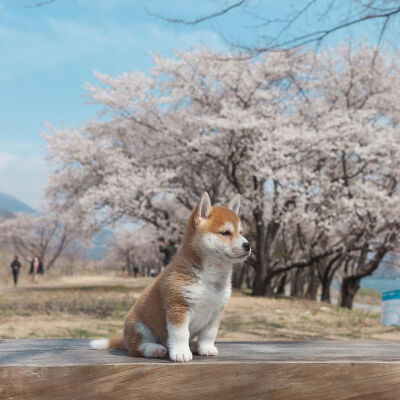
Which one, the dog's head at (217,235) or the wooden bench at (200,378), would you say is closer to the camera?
the wooden bench at (200,378)

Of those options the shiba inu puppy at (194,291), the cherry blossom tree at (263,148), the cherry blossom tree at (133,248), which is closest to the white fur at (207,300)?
the shiba inu puppy at (194,291)

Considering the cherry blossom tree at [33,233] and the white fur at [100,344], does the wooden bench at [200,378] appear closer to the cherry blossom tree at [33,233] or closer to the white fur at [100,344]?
the white fur at [100,344]

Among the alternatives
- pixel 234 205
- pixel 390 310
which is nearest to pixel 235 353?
pixel 234 205

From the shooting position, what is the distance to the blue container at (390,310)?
470 inches

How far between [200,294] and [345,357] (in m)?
1.04

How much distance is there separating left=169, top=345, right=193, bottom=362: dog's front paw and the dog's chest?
0.19m

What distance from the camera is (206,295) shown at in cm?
293

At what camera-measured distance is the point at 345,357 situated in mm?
3131

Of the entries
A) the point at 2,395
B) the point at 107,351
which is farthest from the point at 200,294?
the point at 2,395

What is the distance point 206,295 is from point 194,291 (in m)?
0.08

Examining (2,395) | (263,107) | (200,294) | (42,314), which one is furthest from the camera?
(263,107)

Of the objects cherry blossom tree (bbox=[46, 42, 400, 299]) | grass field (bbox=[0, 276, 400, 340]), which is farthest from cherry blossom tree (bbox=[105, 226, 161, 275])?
grass field (bbox=[0, 276, 400, 340])

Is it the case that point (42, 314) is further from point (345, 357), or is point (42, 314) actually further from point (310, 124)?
point (310, 124)

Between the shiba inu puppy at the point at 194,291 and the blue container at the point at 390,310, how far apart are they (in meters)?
9.95
